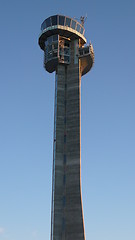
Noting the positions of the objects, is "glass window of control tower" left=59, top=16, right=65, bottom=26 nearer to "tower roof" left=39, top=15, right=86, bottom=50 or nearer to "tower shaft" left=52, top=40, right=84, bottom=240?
"tower roof" left=39, top=15, right=86, bottom=50

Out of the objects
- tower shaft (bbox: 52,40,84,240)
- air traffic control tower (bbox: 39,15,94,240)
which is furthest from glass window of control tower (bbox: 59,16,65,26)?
tower shaft (bbox: 52,40,84,240)

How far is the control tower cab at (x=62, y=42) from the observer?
83125mm

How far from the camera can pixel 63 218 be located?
69.9m

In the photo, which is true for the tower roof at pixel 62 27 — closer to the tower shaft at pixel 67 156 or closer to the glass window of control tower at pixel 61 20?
the glass window of control tower at pixel 61 20

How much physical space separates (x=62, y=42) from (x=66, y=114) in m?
17.8

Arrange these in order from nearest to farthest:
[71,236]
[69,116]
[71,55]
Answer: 1. [71,236]
2. [69,116]
3. [71,55]

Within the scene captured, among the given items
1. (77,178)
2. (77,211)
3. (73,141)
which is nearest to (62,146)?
(73,141)

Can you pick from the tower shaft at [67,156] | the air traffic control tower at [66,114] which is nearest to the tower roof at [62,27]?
→ the air traffic control tower at [66,114]

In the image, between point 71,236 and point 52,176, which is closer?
point 71,236

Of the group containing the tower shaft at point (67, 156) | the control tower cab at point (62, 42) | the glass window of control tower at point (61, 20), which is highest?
the glass window of control tower at point (61, 20)

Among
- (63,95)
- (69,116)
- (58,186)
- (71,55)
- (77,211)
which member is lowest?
(77,211)

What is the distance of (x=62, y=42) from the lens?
84625mm

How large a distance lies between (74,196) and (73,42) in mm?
36489

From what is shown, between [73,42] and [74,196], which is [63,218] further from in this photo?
[73,42]
